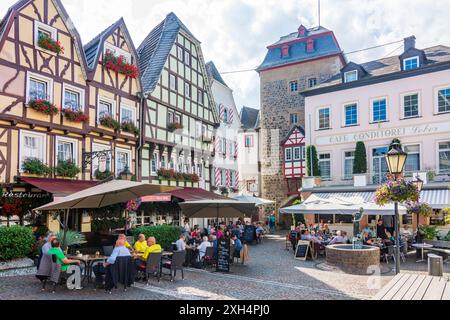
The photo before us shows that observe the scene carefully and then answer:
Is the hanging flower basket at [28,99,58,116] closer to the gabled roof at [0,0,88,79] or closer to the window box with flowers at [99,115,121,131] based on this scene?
the gabled roof at [0,0,88,79]

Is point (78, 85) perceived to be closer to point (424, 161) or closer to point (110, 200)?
point (110, 200)

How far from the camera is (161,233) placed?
16203 mm

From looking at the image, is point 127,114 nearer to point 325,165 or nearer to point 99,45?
point 99,45

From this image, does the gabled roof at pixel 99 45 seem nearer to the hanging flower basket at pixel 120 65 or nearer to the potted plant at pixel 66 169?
the hanging flower basket at pixel 120 65

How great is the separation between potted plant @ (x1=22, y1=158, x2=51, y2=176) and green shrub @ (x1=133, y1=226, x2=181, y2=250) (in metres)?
4.25

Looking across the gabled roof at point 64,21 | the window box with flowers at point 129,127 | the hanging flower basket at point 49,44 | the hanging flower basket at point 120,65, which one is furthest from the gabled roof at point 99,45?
the window box with flowers at point 129,127

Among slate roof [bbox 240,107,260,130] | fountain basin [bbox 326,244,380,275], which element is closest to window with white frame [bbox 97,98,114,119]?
fountain basin [bbox 326,244,380,275]

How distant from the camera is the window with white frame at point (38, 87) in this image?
15453 millimetres

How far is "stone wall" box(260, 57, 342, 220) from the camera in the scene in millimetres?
33719

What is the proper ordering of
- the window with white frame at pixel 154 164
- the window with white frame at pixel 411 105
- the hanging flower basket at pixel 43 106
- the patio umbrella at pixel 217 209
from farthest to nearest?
1. the window with white frame at pixel 411 105
2. the window with white frame at pixel 154 164
3. the hanging flower basket at pixel 43 106
4. the patio umbrella at pixel 217 209

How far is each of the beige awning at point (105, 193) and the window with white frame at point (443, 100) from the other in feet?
61.3

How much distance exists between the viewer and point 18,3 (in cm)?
Answer: 1516

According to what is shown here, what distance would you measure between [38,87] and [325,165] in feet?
61.0
